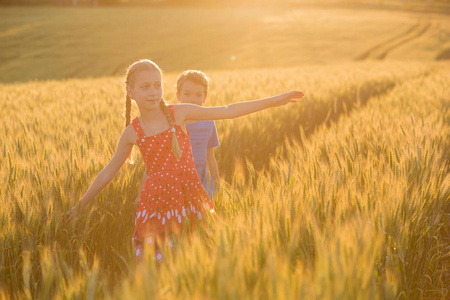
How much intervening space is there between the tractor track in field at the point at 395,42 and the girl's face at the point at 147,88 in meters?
27.9

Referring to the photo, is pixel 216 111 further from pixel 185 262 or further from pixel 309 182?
pixel 185 262

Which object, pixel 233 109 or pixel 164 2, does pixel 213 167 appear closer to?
pixel 233 109

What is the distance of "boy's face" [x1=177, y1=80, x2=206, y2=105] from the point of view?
9.37 feet

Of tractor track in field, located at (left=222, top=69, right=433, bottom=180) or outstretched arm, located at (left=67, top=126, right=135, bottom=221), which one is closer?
outstretched arm, located at (left=67, top=126, right=135, bottom=221)

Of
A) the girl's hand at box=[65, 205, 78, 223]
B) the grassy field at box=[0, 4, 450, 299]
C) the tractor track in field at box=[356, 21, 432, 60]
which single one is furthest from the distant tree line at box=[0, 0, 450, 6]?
the girl's hand at box=[65, 205, 78, 223]

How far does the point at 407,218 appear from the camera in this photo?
1.67 metres

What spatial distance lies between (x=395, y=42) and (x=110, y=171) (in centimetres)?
3543

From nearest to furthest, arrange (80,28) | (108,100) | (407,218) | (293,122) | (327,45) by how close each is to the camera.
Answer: (407,218)
(293,122)
(108,100)
(327,45)
(80,28)

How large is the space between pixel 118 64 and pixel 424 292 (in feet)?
87.1

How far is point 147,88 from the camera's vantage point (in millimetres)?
2145

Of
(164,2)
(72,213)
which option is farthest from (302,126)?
(164,2)

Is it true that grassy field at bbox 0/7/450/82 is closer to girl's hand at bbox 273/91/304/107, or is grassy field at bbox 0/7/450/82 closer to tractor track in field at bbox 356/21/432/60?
tractor track in field at bbox 356/21/432/60

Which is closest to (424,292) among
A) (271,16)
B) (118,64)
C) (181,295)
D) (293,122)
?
(181,295)

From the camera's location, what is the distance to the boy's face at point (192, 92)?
2.86 metres
